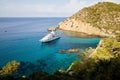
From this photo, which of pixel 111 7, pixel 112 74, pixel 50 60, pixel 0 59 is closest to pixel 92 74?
pixel 112 74

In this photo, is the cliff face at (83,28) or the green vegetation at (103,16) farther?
the green vegetation at (103,16)

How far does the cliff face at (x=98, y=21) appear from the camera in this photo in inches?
4075

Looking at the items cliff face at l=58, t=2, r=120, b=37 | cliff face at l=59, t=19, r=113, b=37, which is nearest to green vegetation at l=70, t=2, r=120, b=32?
cliff face at l=58, t=2, r=120, b=37

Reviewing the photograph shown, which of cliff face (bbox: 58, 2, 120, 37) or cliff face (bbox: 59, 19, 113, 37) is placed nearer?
cliff face (bbox: 59, 19, 113, 37)

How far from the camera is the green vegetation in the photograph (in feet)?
355

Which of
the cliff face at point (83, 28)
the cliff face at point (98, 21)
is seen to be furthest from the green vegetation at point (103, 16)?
the cliff face at point (83, 28)

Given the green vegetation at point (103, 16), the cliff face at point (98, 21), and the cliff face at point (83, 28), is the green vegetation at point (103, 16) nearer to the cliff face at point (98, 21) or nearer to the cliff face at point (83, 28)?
the cliff face at point (98, 21)

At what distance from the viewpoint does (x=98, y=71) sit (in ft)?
98.5

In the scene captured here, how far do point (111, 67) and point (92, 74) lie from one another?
364 centimetres

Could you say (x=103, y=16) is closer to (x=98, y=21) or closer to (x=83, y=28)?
(x=98, y=21)

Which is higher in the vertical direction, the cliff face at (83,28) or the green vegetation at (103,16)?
the green vegetation at (103,16)

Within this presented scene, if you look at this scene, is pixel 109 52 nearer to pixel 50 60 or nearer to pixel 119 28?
pixel 50 60

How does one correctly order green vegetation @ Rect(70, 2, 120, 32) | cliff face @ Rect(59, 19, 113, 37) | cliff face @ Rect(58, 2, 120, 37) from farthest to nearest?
1. green vegetation @ Rect(70, 2, 120, 32)
2. cliff face @ Rect(58, 2, 120, 37)
3. cliff face @ Rect(59, 19, 113, 37)

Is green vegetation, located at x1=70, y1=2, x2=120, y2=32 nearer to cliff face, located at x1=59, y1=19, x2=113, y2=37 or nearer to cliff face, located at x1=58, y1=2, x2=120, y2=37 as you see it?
cliff face, located at x1=58, y1=2, x2=120, y2=37
